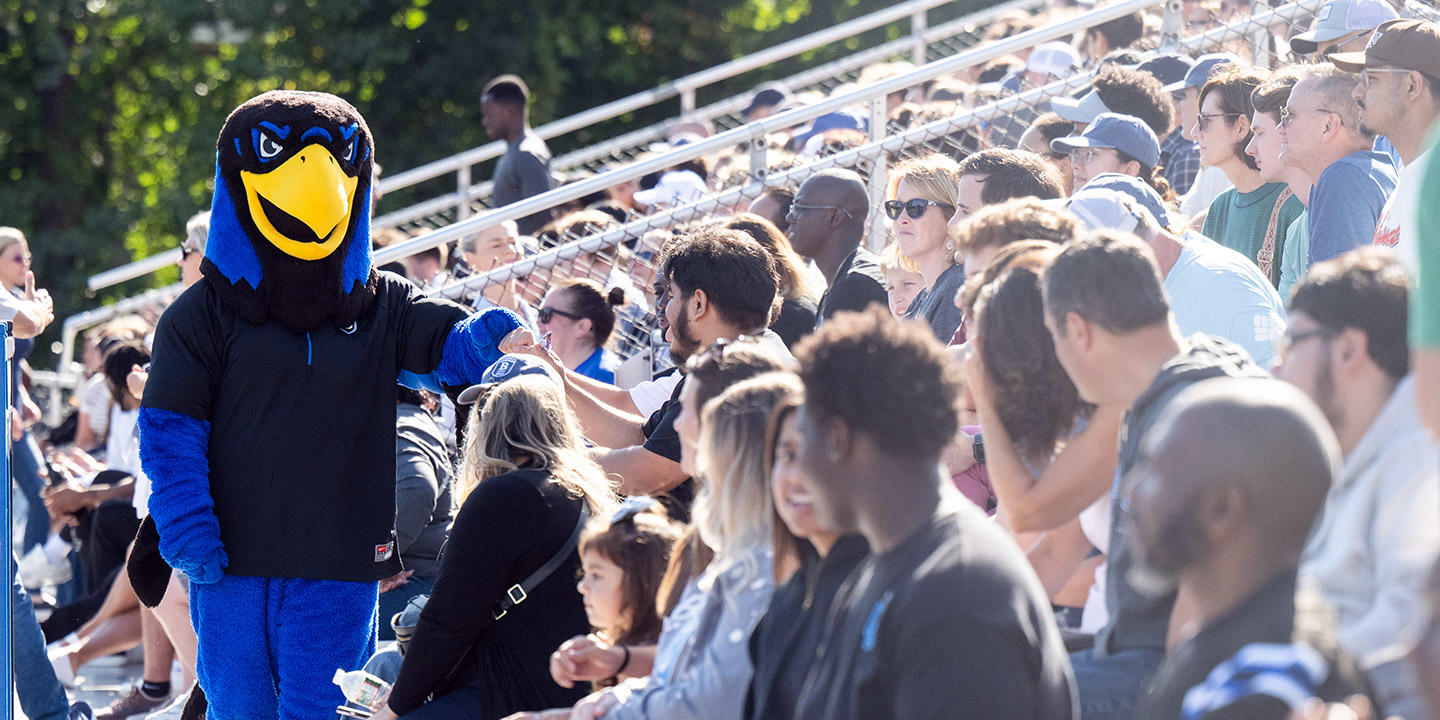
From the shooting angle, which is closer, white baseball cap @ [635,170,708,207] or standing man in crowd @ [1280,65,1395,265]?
standing man in crowd @ [1280,65,1395,265]

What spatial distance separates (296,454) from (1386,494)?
9.31 feet

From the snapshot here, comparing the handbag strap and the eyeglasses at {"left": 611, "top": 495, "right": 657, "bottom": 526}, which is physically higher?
the eyeglasses at {"left": 611, "top": 495, "right": 657, "bottom": 526}

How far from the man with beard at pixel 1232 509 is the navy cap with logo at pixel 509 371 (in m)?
2.24

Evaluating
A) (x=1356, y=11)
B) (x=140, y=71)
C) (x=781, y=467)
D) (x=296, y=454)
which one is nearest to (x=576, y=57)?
(x=140, y=71)

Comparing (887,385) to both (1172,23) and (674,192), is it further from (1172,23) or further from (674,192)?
(1172,23)

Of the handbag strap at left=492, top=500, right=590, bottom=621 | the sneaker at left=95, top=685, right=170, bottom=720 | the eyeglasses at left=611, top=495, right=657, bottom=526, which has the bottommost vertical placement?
the sneaker at left=95, top=685, right=170, bottom=720

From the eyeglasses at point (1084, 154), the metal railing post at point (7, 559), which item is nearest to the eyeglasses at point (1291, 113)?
the eyeglasses at point (1084, 154)

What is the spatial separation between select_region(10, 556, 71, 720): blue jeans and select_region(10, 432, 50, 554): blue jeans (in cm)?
309

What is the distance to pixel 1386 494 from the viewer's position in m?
2.08

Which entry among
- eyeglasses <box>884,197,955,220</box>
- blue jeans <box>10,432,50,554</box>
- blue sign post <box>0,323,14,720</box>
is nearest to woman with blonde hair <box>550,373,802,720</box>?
eyeglasses <box>884,197,955,220</box>

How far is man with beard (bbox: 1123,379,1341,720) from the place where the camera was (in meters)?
1.84

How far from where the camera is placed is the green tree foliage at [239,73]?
49.3 ft

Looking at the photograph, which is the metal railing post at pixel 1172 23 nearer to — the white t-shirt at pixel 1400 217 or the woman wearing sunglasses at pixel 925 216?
the woman wearing sunglasses at pixel 925 216

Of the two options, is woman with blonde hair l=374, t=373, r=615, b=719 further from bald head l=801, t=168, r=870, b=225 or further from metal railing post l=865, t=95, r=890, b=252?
metal railing post l=865, t=95, r=890, b=252
